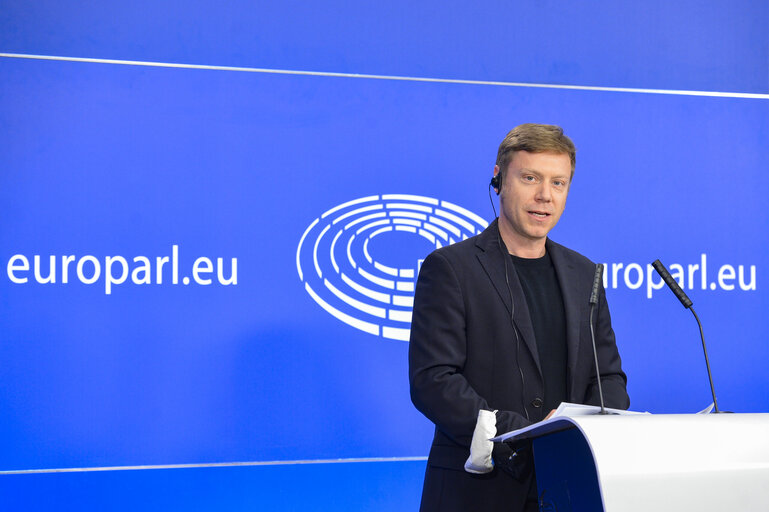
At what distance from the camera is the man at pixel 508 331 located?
184cm

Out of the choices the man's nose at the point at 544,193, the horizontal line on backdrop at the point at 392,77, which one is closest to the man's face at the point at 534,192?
the man's nose at the point at 544,193

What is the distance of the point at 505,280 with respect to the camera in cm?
198

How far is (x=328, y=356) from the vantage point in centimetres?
308

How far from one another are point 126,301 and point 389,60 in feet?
4.53

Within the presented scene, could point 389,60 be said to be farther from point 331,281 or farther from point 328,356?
point 328,356

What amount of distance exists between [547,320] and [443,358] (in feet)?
1.01

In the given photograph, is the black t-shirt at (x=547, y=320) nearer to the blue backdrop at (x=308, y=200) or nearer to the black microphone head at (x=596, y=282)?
the black microphone head at (x=596, y=282)

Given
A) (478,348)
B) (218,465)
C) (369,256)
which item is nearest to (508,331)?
(478,348)

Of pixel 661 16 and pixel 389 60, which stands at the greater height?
pixel 661 16

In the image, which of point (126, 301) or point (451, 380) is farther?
point (126, 301)

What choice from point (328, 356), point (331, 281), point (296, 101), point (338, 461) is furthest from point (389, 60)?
point (338, 461)

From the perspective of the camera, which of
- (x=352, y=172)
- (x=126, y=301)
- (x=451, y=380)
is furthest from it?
(x=352, y=172)

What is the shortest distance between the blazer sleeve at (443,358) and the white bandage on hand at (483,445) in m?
0.02

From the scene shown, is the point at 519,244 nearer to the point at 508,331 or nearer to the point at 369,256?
the point at 508,331
